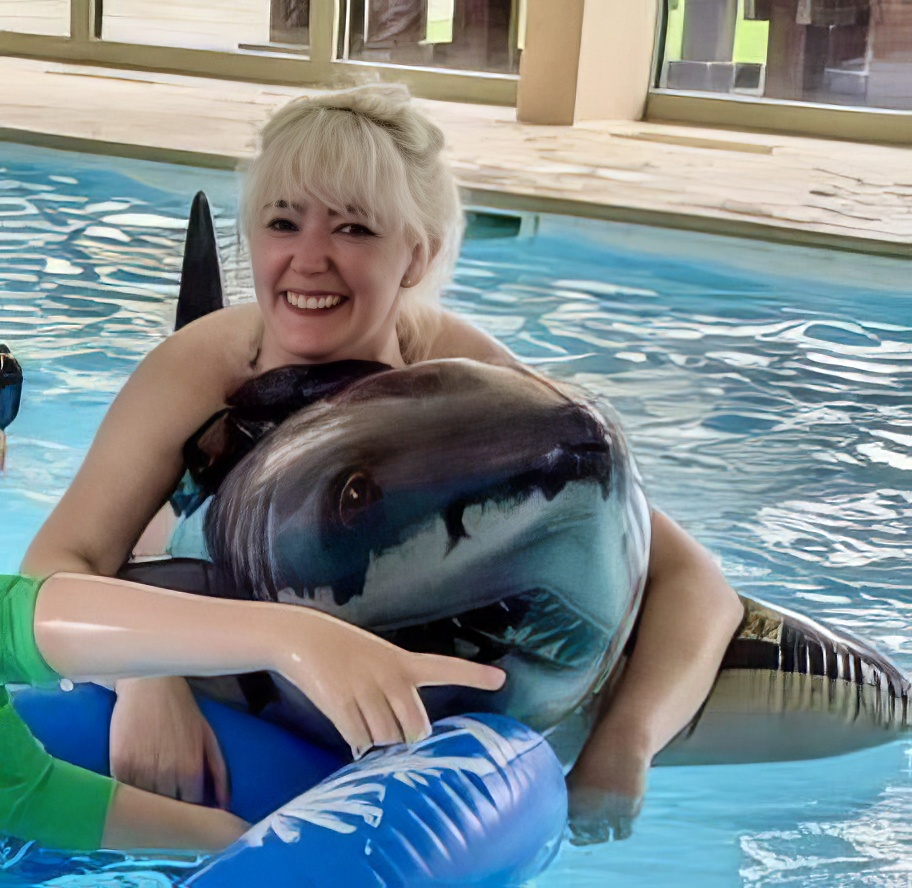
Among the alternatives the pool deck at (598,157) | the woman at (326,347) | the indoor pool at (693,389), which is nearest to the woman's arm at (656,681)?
the woman at (326,347)

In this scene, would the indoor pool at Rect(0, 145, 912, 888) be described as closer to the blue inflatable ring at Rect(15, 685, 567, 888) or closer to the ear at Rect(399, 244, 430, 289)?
the blue inflatable ring at Rect(15, 685, 567, 888)

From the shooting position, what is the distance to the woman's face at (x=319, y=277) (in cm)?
210

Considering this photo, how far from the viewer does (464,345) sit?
2.33m

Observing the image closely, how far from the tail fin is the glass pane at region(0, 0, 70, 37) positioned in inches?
412

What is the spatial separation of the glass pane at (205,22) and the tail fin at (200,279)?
9135 millimetres

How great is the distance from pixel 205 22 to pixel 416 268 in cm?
1073

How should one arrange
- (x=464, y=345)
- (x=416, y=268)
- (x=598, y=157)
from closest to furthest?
(x=416, y=268), (x=464, y=345), (x=598, y=157)

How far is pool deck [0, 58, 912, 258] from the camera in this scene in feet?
21.2

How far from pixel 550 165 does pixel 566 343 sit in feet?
6.85

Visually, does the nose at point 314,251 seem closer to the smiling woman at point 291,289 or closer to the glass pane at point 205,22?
the smiling woman at point 291,289

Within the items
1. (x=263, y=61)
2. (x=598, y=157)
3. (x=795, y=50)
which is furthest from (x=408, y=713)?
(x=263, y=61)

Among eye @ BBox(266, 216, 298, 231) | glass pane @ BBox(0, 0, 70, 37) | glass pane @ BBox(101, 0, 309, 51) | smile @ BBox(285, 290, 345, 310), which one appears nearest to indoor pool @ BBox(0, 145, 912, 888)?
smile @ BBox(285, 290, 345, 310)

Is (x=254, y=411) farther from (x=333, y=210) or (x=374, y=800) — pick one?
(x=374, y=800)

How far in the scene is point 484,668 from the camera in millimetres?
1701
